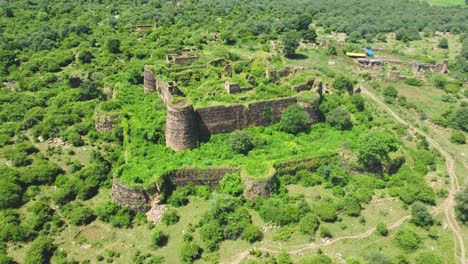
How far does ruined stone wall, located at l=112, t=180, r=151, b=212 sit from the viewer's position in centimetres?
2662

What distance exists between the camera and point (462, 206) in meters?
27.4

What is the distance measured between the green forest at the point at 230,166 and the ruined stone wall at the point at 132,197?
0.85 feet

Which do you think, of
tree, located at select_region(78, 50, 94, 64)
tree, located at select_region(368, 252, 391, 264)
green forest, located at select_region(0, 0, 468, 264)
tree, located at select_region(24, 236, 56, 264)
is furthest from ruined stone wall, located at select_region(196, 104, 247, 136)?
tree, located at select_region(78, 50, 94, 64)

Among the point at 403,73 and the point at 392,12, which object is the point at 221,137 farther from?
the point at 392,12

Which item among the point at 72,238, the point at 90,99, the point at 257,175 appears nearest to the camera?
the point at 72,238

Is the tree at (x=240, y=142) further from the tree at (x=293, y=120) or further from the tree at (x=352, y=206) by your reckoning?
the tree at (x=352, y=206)

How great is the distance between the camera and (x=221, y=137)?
32.2 metres

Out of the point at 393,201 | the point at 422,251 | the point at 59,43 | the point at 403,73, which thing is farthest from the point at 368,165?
the point at 59,43

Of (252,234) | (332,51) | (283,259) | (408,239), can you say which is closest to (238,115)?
(252,234)

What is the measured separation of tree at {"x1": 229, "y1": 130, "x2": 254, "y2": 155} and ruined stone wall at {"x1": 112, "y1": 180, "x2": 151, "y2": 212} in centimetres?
778

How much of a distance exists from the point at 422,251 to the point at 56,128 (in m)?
32.9

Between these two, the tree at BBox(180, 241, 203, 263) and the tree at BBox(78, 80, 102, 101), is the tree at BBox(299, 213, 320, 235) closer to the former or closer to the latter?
the tree at BBox(180, 241, 203, 263)

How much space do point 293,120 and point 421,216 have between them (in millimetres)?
12301

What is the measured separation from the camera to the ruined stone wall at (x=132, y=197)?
2662 cm
